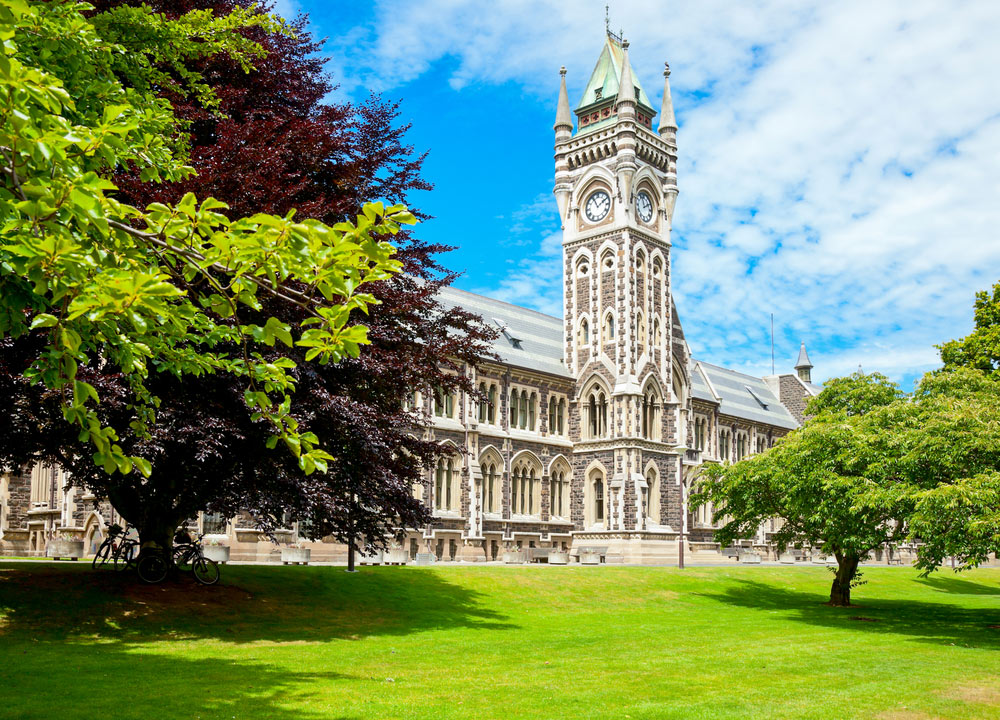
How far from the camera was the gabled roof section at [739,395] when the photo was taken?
69.3 m

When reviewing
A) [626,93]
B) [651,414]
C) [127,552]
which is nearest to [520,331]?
[651,414]

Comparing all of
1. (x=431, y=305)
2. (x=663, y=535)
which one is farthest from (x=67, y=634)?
(x=663, y=535)

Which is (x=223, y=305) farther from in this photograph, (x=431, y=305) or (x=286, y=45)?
(x=286, y=45)

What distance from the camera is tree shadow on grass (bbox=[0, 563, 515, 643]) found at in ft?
57.0

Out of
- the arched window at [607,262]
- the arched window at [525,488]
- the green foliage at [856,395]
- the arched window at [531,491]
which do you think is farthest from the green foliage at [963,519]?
the arched window at [607,262]

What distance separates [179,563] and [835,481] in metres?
16.5

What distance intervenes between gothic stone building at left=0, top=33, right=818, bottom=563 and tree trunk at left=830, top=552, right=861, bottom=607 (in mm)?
16700

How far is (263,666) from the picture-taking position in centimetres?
1426

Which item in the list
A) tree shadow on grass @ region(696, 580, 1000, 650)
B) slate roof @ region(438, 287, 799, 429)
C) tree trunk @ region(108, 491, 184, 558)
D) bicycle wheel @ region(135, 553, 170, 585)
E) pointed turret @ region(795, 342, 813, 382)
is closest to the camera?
bicycle wheel @ region(135, 553, 170, 585)

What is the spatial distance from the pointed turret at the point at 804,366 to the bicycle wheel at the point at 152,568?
77.4m

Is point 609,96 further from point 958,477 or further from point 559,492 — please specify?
point 958,477

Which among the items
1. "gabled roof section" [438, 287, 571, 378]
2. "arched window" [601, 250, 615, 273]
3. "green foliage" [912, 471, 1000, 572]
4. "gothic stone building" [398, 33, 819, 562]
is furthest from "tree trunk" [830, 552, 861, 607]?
"arched window" [601, 250, 615, 273]

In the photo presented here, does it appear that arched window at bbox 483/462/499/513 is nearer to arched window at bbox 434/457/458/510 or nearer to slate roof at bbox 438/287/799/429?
arched window at bbox 434/457/458/510

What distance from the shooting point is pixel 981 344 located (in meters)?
37.5
